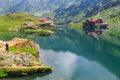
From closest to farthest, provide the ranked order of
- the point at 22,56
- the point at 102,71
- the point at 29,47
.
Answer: the point at 22,56 → the point at 102,71 → the point at 29,47

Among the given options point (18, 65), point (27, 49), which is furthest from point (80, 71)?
point (27, 49)

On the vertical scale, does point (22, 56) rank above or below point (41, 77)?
above

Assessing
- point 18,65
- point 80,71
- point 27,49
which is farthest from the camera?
point 27,49

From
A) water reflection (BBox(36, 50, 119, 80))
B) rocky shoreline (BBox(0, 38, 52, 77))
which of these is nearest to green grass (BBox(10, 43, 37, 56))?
water reflection (BBox(36, 50, 119, 80))

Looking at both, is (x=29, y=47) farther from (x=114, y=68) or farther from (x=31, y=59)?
(x=114, y=68)

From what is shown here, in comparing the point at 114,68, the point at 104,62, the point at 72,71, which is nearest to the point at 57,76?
the point at 72,71

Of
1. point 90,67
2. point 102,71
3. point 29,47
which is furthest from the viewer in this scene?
point 29,47

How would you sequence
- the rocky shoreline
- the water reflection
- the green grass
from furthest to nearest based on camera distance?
the green grass → the water reflection → the rocky shoreline

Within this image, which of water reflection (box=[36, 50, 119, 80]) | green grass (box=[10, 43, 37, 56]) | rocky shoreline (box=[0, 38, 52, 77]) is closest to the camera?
rocky shoreline (box=[0, 38, 52, 77])

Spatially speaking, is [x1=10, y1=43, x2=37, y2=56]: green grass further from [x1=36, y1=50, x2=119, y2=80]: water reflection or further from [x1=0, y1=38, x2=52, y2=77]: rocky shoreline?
[x1=0, y1=38, x2=52, y2=77]: rocky shoreline

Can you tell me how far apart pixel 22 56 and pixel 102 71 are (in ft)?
77.0

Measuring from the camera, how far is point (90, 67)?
289 ft

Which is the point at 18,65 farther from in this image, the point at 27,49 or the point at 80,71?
the point at 27,49

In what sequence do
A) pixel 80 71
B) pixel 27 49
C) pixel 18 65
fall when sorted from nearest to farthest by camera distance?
pixel 18 65 < pixel 80 71 < pixel 27 49
